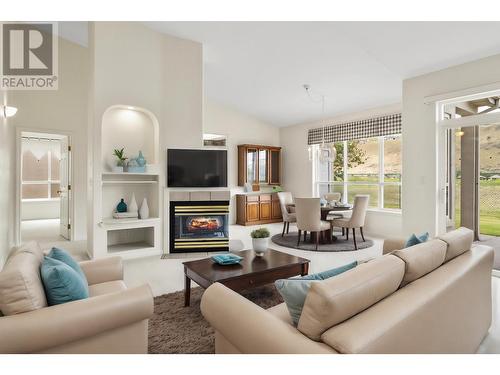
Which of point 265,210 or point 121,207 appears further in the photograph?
point 265,210

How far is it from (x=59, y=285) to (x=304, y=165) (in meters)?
6.88

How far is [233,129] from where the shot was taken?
7703 millimetres

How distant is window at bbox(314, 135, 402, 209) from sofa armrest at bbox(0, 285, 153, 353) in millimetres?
5848

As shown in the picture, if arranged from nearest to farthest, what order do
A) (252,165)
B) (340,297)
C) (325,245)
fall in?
(340,297) → (325,245) → (252,165)

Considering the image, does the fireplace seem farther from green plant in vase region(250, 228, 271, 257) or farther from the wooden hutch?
the wooden hutch

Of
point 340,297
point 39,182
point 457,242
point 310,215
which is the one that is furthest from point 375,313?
point 39,182

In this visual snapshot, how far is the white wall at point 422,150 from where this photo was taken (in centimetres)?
404

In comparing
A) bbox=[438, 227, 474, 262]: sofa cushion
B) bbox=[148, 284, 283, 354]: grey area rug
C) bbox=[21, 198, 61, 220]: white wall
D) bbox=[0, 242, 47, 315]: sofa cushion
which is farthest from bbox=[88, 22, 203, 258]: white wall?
bbox=[21, 198, 61, 220]: white wall

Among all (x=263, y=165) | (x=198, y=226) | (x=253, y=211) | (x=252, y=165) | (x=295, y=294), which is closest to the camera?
(x=295, y=294)

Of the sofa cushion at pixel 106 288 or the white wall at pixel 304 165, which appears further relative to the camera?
the white wall at pixel 304 165

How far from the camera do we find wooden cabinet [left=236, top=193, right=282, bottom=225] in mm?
7512

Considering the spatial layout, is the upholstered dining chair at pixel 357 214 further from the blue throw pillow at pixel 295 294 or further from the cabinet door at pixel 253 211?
the blue throw pillow at pixel 295 294

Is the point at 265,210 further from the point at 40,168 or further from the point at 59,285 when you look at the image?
the point at 59,285

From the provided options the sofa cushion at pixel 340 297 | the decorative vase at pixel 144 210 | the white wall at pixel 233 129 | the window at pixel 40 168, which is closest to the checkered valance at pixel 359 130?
the white wall at pixel 233 129
